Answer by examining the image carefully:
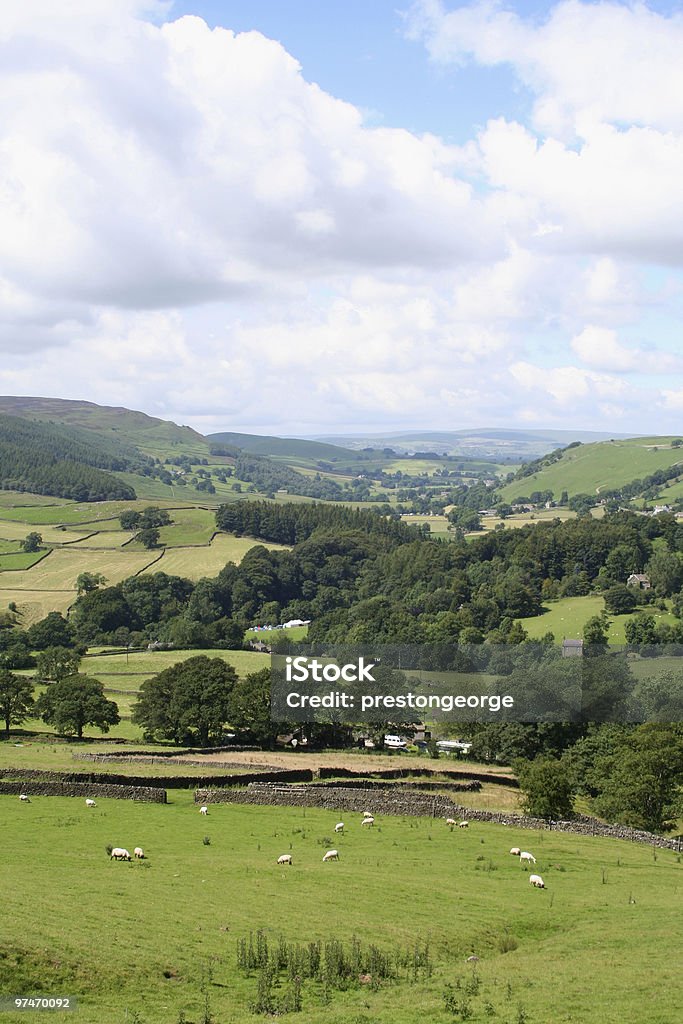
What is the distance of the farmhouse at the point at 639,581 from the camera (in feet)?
460

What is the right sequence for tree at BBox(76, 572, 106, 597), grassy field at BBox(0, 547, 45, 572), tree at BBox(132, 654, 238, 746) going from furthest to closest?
grassy field at BBox(0, 547, 45, 572), tree at BBox(76, 572, 106, 597), tree at BBox(132, 654, 238, 746)


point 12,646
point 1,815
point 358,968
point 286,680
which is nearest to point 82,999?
point 358,968

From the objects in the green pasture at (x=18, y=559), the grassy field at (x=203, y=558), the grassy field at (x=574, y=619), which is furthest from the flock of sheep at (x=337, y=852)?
the green pasture at (x=18, y=559)

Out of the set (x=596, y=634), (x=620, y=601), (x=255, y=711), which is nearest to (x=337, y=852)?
(x=255, y=711)

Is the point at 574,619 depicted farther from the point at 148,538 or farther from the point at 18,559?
the point at 18,559

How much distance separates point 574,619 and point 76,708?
81.4 meters

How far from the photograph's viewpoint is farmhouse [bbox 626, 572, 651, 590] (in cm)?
14026

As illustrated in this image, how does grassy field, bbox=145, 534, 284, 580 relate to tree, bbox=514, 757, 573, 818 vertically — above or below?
above

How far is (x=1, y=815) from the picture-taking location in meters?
39.2

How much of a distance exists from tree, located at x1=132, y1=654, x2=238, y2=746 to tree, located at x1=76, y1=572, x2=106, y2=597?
7595cm

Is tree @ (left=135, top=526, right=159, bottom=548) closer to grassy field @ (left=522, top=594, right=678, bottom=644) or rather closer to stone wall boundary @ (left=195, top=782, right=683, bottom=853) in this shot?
grassy field @ (left=522, top=594, right=678, bottom=644)

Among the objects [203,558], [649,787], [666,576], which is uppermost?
[666,576]

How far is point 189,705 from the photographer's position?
231ft

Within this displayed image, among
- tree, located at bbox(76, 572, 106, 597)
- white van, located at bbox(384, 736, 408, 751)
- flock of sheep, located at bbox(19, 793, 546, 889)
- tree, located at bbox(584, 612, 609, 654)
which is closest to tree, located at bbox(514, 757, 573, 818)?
flock of sheep, located at bbox(19, 793, 546, 889)
